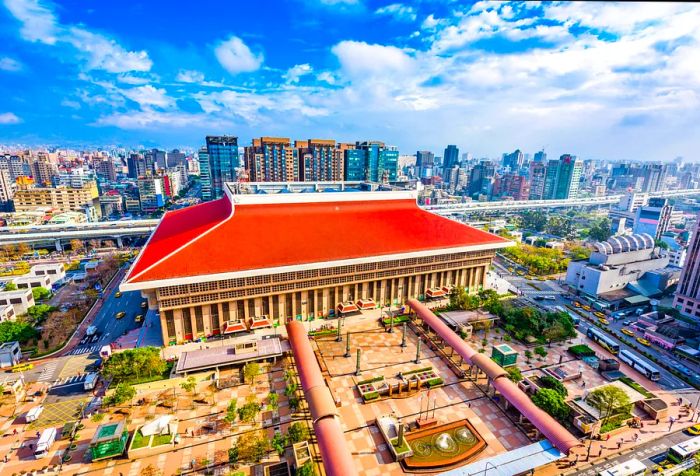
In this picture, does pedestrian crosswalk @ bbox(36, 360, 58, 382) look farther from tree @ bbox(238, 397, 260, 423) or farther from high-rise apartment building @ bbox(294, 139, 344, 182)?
high-rise apartment building @ bbox(294, 139, 344, 182)

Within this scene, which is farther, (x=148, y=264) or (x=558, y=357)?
(x=558, y=357)

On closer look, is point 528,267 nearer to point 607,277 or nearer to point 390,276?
point 607,277

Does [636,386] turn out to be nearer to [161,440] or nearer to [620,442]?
[620,442]

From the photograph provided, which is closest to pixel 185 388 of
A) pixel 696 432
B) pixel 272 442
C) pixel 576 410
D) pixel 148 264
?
pixel 272 442

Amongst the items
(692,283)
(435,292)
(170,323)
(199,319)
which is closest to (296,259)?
(199,319)

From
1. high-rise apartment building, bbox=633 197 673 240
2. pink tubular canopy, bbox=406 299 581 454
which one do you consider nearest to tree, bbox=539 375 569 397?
pink tubular canopy, bbox=406 299 581 454

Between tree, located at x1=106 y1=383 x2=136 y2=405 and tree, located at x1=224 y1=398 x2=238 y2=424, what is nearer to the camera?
tree, located at x1=224 y1=398 x2=238 y2=424
